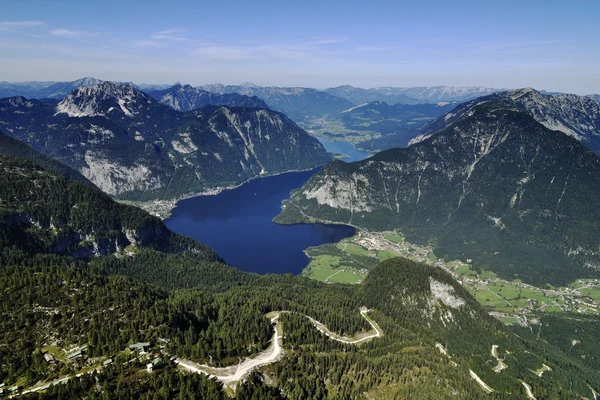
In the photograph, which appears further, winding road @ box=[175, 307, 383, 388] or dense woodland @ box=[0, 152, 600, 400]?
winding road @ box=[175, 307, 383, 388]

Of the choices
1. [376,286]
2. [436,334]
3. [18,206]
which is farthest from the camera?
[18,206]

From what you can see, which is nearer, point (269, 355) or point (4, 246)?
point (269, 355)

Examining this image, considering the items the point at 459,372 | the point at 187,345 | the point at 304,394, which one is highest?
the point at 187,345

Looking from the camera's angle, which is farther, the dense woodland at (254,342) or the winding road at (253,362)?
the winding road at (253,362)

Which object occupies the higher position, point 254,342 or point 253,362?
point 254,342

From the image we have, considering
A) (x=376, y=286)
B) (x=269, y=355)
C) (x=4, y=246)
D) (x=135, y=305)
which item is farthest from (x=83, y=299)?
(x=376, y=286)

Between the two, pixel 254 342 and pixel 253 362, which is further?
pixel 254 342

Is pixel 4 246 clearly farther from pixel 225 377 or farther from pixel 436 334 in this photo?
pixel 436 334

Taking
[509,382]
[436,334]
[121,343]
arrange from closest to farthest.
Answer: [121,343] < [509,382] < [436,334]
